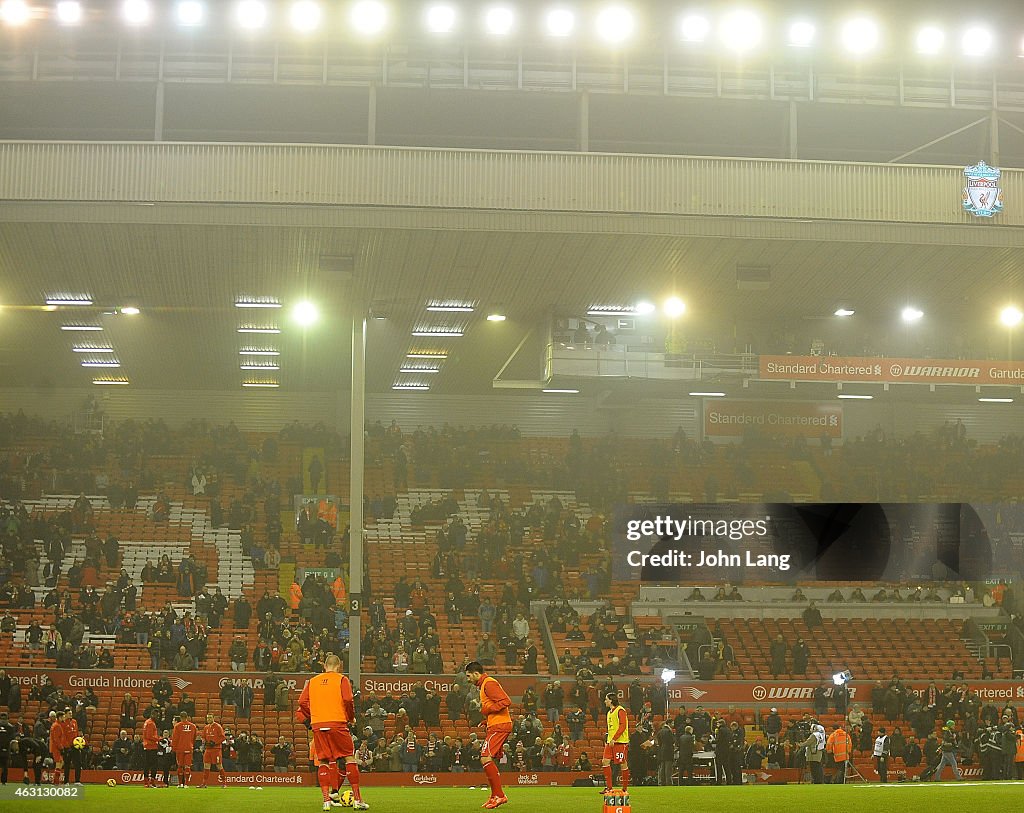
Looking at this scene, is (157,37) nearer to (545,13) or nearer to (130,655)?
(545,13)

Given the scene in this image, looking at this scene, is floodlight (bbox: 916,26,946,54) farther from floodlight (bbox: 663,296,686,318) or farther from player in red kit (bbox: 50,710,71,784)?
player in red kit (bbox: 50,710,71,784)

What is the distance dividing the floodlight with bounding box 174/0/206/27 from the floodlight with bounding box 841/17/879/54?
14.3 m

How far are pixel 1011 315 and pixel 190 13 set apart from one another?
2111 centimetres

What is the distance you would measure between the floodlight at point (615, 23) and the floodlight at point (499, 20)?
1.99m

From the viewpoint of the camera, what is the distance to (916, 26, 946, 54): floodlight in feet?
98.0

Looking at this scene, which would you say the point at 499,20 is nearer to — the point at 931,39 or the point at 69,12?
the point at 69,12

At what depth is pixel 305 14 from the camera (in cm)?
2828

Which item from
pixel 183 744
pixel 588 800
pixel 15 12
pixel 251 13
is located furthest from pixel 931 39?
pixel 183 744

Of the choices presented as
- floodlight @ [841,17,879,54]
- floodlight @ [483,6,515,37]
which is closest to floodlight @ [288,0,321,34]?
floodlight @ [483,6,515,37]

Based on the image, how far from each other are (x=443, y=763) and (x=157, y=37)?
17.4 meters

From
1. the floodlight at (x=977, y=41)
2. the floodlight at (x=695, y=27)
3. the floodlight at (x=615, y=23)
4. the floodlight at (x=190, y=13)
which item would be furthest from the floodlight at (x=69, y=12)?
the floodlight at (x=977, y=41)

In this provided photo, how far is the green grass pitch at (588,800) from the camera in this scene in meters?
16.8

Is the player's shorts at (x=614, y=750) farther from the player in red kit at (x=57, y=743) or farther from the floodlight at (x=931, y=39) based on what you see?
the floodlight at (x=931, y=39)

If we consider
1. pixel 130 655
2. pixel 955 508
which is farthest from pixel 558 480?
pixel 130 655
